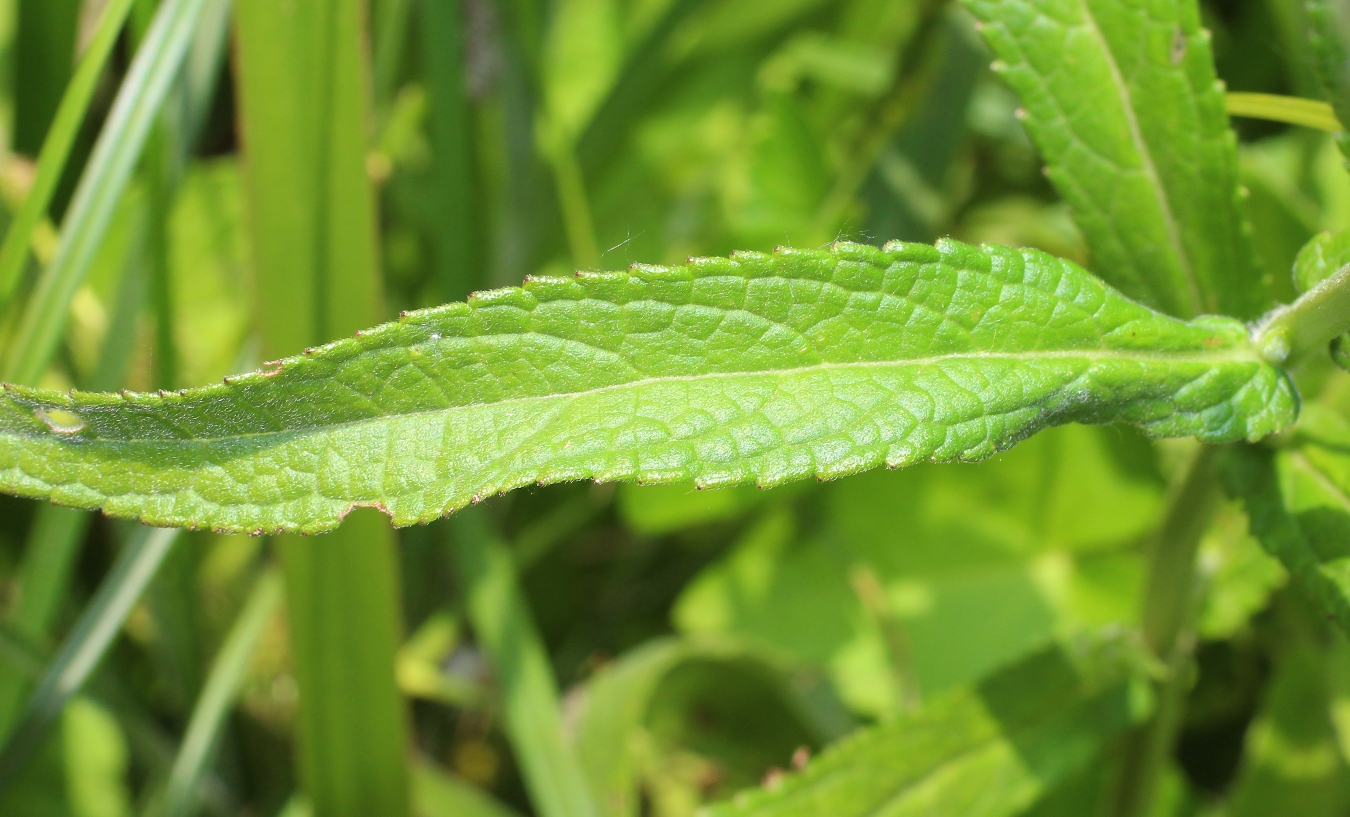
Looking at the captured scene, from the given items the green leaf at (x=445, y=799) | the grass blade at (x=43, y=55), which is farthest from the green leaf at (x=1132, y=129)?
the grass blade at (x=43, y=55)

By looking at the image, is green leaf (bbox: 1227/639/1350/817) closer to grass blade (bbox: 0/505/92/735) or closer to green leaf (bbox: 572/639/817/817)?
green leaf (bbox: 572/639/817/817)

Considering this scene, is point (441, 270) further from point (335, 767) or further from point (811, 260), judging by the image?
point (811, 260)

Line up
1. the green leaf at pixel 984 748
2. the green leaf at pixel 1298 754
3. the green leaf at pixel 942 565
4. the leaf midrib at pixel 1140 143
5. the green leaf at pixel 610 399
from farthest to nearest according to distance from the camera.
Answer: the green leaf at pixel 942 565 → the green leaf at pixel 1298 754 → the green leaf at pixel 984 748 → the leaf midrib at pixel 1140 143 → the green leaf at pixel 610 399

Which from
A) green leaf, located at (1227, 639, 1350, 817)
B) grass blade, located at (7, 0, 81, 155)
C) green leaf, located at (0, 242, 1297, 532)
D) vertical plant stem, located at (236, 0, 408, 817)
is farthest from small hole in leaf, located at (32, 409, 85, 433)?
green leaf, located at (1227, 639, 1350, 817)

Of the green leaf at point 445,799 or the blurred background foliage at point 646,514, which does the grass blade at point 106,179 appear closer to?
the blurred background foliage at point 646,514

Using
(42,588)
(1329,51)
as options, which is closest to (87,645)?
(42,588)

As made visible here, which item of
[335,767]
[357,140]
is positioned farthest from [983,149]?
[335,767]

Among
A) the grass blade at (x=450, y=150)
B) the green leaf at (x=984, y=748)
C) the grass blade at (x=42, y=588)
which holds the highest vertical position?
the grass blade at (x=450, y=150)
